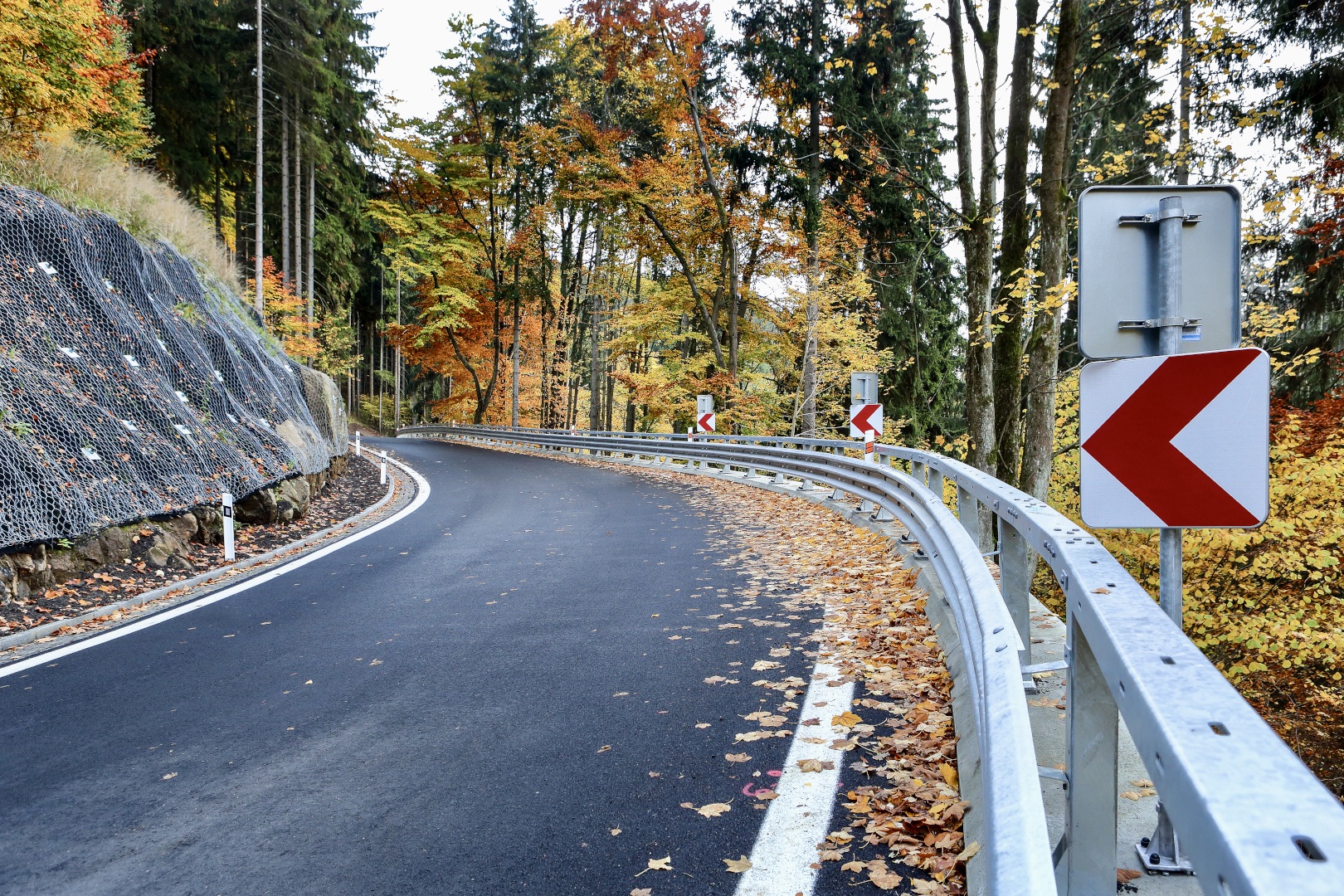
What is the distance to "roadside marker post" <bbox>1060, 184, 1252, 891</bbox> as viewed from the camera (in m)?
2.72

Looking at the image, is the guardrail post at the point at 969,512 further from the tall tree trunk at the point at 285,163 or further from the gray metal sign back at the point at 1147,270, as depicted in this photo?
the tall tree trunk at the point at 285,163

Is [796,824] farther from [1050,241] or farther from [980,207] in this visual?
A: [980,207]

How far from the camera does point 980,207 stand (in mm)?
12125

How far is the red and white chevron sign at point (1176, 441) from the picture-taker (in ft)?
8.94

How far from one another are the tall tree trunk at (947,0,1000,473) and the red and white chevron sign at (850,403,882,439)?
2192 mm

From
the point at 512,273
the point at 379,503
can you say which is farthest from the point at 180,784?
the point at 512,273

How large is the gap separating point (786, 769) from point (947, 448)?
24478mm

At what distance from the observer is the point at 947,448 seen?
26766 mm

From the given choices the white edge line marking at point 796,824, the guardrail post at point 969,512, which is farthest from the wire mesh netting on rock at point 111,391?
the guardrail post at point 969,512

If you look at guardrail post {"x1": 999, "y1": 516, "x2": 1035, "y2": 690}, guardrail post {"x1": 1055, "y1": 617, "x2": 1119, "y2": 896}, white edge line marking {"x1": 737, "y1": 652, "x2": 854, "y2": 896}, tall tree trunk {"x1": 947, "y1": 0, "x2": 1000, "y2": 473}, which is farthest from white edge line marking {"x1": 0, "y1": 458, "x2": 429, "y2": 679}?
tall tree trunk {"x1": 947, "y1": 0, "x2": 1000, "y2": 473}

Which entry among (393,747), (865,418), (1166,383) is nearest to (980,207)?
(865,418)

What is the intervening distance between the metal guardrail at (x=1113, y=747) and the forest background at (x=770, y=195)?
8.44 meters

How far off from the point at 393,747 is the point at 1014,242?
10870 millimetres

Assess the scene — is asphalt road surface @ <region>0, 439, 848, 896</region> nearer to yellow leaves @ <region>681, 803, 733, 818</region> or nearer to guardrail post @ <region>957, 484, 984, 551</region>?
yellow leaves @ <region>681, 803, 733, 818</region>
